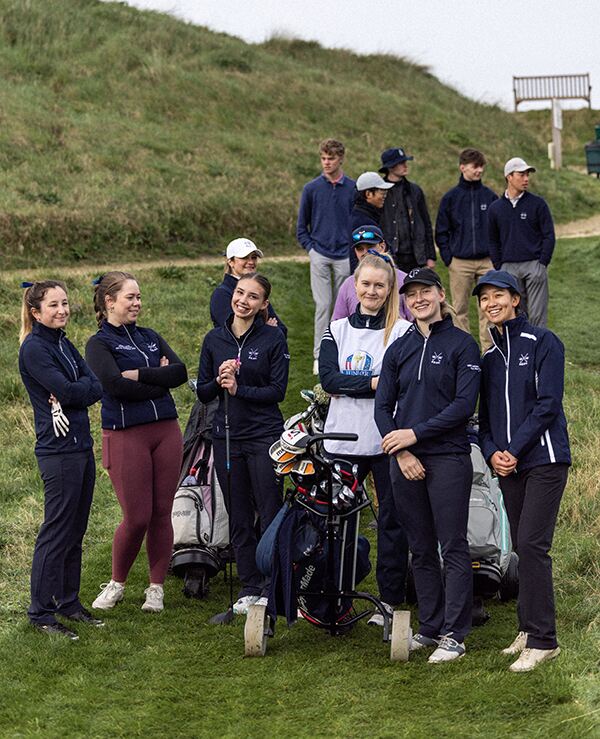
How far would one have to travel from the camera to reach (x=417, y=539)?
636 centimetres

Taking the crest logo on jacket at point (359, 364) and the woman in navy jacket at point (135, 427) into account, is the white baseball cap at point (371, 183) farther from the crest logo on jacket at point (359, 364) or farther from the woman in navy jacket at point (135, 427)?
the crest logo on jacket at point (359, 364)

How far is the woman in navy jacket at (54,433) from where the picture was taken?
6.74m

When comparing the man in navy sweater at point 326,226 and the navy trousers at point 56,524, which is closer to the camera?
the navy trousers at point 56,524

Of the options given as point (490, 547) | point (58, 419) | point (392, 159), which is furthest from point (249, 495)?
point (392, 159)

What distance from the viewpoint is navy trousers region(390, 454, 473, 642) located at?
619 cm

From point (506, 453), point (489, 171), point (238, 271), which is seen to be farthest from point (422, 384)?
point (489, 171)

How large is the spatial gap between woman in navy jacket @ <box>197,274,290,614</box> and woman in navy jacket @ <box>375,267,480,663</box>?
982 mm

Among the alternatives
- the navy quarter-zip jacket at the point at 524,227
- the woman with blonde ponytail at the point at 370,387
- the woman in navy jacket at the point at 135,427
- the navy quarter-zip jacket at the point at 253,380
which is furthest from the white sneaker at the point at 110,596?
the navy quarter-zip jacket at the point at 524,227

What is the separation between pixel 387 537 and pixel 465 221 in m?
6.01

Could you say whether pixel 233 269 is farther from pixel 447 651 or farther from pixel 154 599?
pixel 447 651

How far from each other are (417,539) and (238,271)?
2.60 meters

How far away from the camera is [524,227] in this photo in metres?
11.5

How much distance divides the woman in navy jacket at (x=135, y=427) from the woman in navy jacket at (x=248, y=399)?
28 centimetres

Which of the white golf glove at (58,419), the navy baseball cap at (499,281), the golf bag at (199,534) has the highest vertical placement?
the navy baseball cap at (499,281)
